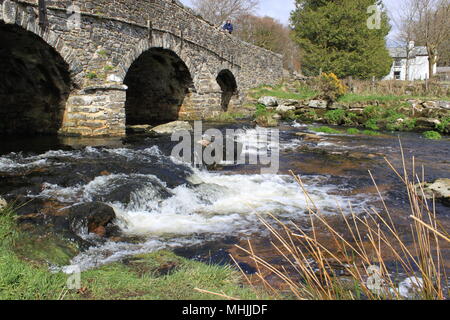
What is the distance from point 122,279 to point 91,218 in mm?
1630

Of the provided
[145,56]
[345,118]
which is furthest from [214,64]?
[345,118]

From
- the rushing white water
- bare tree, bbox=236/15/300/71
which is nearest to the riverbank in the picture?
the rushing white water

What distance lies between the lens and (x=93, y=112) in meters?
11.1

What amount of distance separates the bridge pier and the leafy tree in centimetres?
1770

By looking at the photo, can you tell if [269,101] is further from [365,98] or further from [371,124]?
[371,124]

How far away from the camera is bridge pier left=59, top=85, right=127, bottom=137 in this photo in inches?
432

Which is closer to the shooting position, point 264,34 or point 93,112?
point 93,112

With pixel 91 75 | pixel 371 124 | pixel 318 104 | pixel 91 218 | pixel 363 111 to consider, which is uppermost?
pixel 91 75

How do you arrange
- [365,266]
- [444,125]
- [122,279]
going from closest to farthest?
[365,266]
[122,279]
[444,125]

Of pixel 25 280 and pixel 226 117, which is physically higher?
pixel 226 117

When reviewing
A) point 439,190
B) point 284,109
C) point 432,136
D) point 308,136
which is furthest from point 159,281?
point 284,109

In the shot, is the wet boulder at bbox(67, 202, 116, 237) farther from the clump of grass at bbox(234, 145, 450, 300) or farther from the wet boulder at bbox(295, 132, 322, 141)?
the wet boulder at bbox(295, 132, 322, 141)

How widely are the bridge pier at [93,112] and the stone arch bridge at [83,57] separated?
0.03 metres

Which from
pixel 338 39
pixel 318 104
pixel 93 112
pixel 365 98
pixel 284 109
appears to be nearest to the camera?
pixel 93 112
